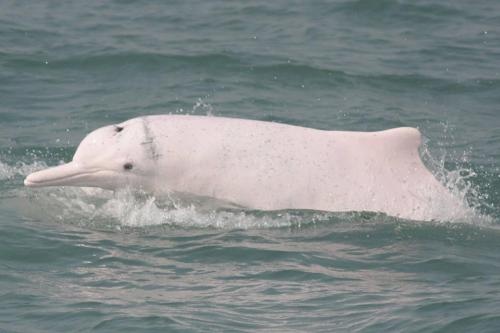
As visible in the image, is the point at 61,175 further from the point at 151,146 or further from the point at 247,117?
the point at 247,117

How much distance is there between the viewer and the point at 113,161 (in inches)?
524

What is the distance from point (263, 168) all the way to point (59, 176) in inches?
94.5

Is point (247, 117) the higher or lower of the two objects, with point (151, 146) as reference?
lower

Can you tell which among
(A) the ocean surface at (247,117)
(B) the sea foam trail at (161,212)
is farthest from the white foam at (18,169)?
(B) the sea foam trail at (161,212)

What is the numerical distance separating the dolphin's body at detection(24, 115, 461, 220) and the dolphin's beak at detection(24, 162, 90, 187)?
12mm

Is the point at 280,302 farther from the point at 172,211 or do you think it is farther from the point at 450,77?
the point at 450,77

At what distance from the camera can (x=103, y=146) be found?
1336 cm

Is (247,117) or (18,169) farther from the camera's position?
(247,117)

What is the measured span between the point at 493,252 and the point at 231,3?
15.0m

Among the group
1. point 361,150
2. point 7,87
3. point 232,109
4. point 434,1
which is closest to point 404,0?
point 434,1

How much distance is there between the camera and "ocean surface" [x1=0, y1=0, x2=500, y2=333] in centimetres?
1044

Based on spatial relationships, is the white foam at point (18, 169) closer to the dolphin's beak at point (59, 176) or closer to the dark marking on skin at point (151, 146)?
the dolphin's beak at point (59, 176)

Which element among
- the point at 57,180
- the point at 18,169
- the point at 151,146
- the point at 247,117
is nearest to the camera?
the point at 151,146

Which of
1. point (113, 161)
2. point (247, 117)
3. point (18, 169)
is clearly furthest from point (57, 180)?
point (247, 117)
